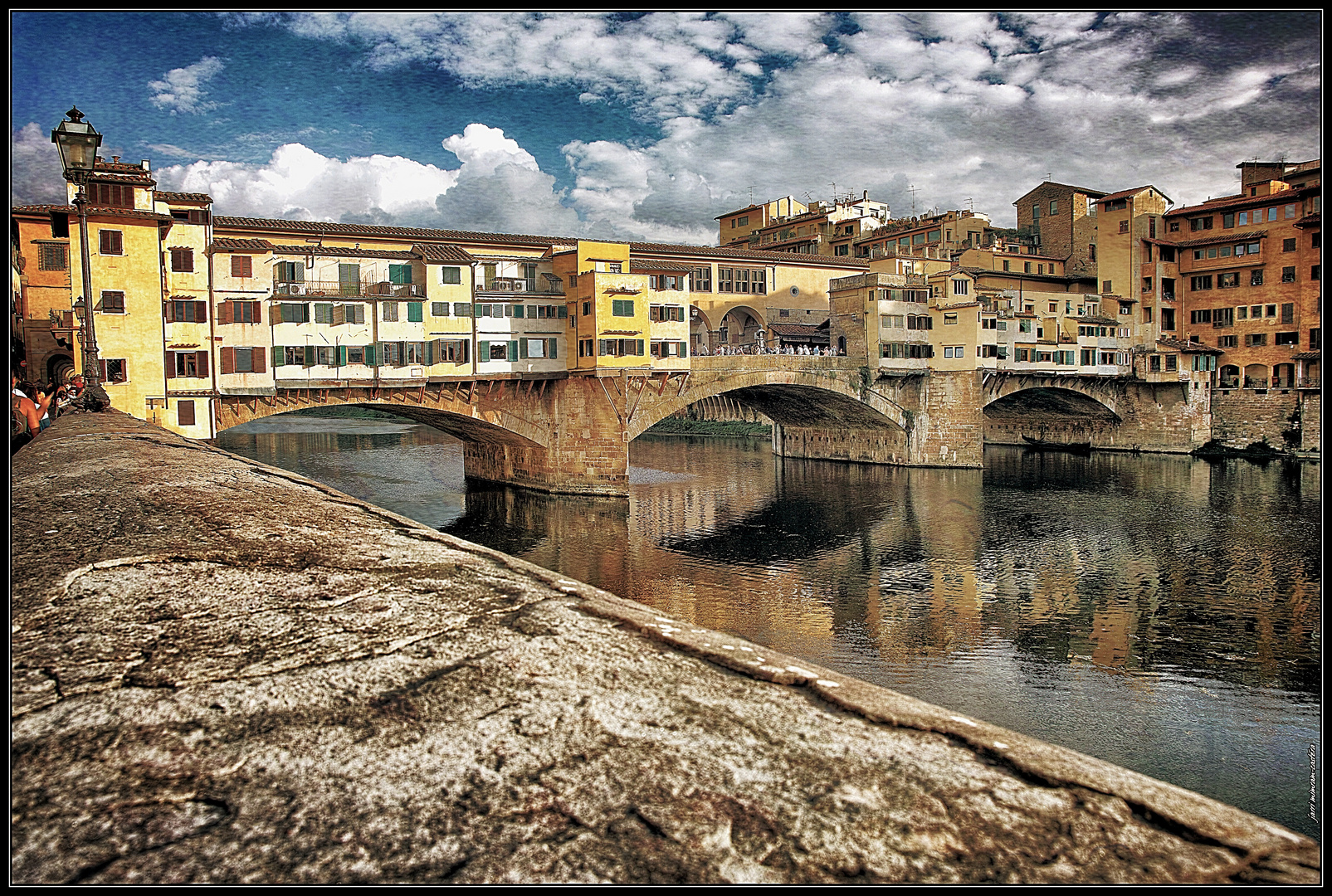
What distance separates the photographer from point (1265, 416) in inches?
2253

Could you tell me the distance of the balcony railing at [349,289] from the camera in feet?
112

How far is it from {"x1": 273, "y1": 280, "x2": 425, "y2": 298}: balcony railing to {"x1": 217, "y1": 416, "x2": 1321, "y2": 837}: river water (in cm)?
892

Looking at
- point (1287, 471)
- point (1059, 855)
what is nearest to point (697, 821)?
point (1059, 855)

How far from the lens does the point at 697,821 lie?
2.38m

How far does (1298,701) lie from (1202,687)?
1547mm

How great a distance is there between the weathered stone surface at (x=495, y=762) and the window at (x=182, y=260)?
3151 centimetres

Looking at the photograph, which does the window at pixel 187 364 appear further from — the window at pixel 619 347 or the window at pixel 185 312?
the window at pixel 619 347

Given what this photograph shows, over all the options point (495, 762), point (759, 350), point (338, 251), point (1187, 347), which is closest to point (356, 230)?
point (338, 251)

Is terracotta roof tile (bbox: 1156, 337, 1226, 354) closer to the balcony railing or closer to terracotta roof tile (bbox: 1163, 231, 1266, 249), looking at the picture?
terracotta roof tile (bbox: 1163, 231, 1266, 249)

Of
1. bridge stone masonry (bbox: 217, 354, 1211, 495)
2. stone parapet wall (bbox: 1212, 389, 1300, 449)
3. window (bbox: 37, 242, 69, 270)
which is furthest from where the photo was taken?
stone parapet wall (bbox: 1212, 389, 1300, 449)

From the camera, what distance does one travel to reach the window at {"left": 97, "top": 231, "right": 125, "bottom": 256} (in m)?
29.5

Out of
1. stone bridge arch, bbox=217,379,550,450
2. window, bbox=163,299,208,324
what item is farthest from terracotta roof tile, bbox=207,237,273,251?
stone bridge arch, bbox=217,379,550,450

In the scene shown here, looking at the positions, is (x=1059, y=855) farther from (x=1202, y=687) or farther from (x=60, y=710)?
(x=1202, y=687)

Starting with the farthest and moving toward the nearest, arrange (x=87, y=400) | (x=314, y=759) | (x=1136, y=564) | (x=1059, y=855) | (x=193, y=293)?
(x=193, y=293), (x=1136, y=564), (x=87, y=400), (x=314, y=759), (x=1059, y=855)
